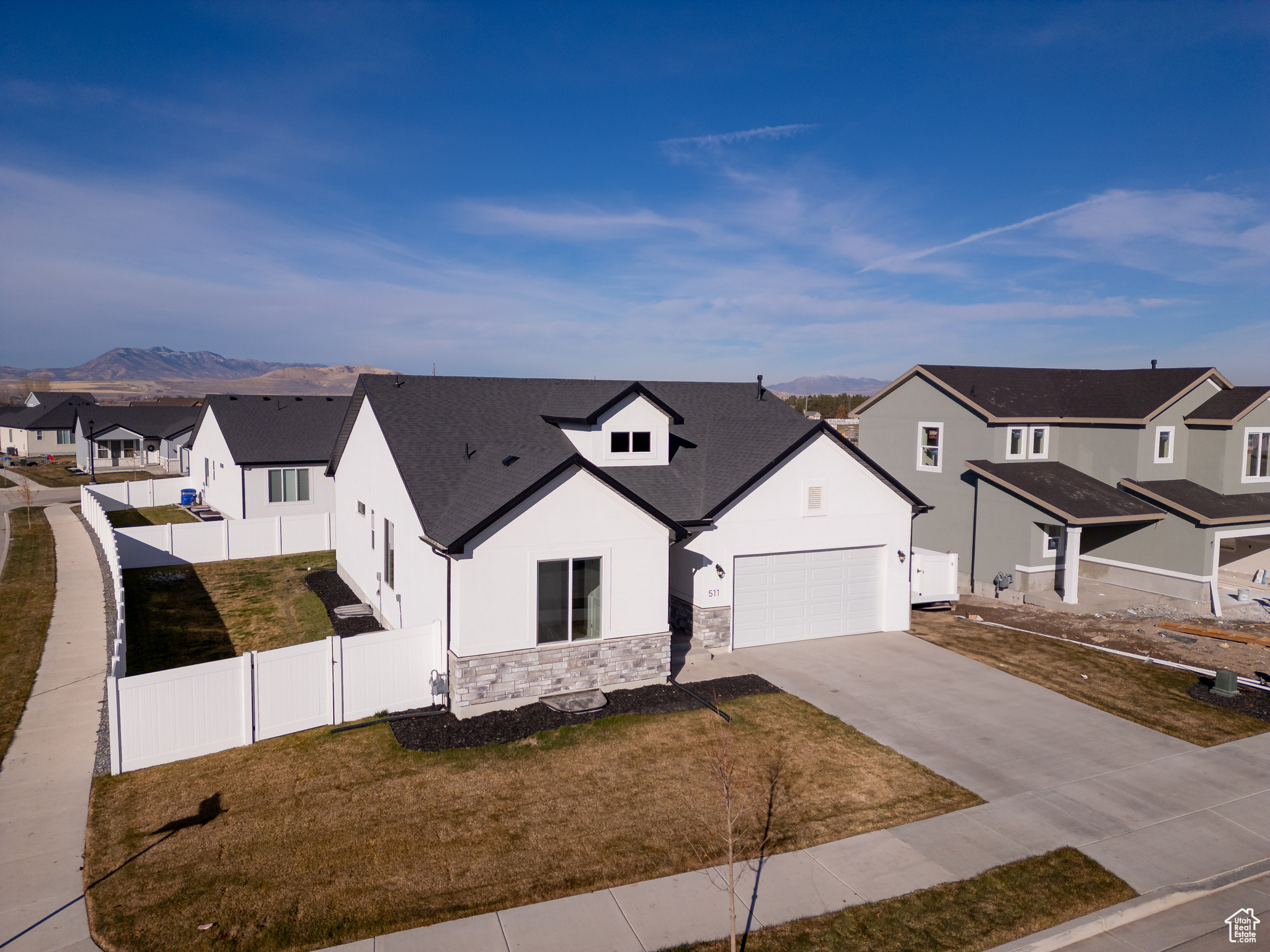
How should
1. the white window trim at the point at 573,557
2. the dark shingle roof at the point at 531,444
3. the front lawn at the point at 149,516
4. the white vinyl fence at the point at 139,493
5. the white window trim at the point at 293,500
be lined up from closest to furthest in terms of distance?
the white window trim at the point at 573,557 → the dark shingle roof at the point at 531,444 → the white window trim at the point at 293,500 → the front lawn at the point at 149,516 → the white vinyl fence at the point at 139,493

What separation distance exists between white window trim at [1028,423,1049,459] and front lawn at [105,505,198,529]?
1353 inches

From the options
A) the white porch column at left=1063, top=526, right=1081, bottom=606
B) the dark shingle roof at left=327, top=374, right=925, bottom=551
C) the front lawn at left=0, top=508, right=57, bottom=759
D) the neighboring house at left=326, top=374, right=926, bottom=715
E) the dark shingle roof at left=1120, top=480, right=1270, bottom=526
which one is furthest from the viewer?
the white porch column at left=1063, top=526, right=1081, bottom=606

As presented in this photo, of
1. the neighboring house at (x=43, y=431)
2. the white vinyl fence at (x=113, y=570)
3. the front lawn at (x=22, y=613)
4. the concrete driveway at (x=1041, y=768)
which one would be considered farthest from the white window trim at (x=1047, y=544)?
the neighboring house at (x=43, y=431)

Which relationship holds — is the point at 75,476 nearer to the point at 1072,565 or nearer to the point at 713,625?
the point at 713,625

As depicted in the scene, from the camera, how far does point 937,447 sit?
27141 mm

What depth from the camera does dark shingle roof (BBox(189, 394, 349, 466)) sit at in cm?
3209

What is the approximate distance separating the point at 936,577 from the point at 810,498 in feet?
21.2

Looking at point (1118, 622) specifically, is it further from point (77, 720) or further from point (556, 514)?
point (77, 720)

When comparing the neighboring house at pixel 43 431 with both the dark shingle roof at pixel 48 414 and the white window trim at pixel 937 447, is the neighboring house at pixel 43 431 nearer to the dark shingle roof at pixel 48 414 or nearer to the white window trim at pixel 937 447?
the dark shingle roof at pixel 48 414

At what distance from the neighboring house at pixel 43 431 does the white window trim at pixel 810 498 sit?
227ft

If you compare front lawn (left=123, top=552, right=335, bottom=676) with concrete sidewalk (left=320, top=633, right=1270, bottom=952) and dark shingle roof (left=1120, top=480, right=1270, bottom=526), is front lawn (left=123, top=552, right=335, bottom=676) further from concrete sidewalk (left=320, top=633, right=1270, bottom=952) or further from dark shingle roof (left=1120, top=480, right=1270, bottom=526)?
dark shingle roof (left=1120, top=480, right=1270, bottom=526)

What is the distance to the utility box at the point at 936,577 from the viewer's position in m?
21.7

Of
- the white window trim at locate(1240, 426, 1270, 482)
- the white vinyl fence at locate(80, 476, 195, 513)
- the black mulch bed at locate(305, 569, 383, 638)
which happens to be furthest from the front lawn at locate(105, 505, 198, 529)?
the white window trim at locate(1240, 426, 1270, 482)

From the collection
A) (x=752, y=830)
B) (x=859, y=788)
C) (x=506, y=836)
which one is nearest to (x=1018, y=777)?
(x=859, y=788)
